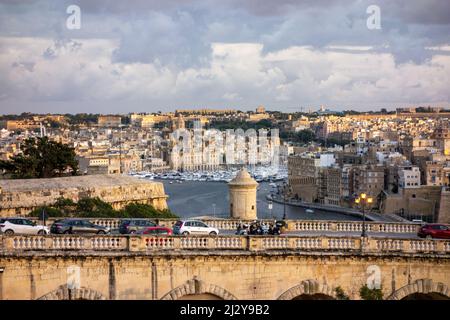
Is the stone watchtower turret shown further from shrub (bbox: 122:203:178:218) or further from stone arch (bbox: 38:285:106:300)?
shrub (bbox: 122:203:178:218)

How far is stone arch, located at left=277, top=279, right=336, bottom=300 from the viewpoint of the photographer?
14.5 m

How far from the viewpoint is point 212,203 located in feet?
294

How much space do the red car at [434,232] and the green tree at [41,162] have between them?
78.2ft

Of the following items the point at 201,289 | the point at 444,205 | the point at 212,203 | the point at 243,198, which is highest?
the point at 243,198

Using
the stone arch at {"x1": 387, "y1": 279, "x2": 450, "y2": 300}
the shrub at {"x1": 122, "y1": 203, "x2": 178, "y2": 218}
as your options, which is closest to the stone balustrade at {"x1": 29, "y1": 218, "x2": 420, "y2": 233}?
the stone arch at {"x1": 387, "y1": 279, "x2": 450, "y2": 300}

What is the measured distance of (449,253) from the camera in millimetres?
14680

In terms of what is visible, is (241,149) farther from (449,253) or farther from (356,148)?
(449,253)

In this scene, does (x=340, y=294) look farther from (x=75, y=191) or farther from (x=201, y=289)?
(x=75, y=191)

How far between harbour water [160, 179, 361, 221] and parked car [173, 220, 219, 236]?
53883mm

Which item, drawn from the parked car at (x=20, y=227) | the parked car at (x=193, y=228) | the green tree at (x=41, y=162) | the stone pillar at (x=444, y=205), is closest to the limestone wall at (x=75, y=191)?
the green tree at (x=41, y=162)

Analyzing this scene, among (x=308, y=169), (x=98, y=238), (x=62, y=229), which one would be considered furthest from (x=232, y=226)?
(x=308, y=169)

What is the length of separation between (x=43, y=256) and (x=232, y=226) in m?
4.67

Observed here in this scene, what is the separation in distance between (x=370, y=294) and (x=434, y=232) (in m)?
2.72

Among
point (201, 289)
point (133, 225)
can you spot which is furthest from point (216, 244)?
point (133, 225)
